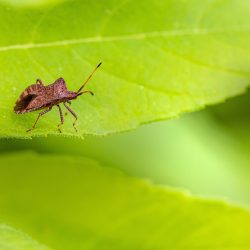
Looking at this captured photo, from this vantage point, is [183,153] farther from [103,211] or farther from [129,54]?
[129,54]

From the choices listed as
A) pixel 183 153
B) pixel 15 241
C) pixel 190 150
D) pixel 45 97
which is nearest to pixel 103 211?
pixel 45 97

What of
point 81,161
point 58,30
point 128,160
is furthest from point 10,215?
point 128,160

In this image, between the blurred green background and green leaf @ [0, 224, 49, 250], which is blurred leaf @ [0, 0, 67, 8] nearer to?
green leaf @ [0, 224, 49, 250]

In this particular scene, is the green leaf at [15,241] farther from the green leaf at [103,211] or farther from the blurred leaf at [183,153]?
the blurred leaf at [183,153]

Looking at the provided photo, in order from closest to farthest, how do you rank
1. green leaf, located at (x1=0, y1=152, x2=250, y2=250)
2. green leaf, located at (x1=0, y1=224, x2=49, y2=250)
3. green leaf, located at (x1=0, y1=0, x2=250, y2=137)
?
green leaf, located at (x1=0, y1=224, x2=49, y2=250), green leaf, located at (x1=0, y1=0, x2=250, y2=137), green leaf, located at (x1=0, y1=152, x2=250, y2=250)

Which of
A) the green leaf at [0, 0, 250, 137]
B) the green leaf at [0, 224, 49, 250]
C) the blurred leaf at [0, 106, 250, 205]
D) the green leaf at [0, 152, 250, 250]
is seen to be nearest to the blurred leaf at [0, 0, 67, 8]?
the green leaf at [0, 0, 250, 137]

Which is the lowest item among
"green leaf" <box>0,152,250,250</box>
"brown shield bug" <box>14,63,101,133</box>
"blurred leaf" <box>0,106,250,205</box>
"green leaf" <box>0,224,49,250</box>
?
"green leaf" <box>0,224,49,250</box>

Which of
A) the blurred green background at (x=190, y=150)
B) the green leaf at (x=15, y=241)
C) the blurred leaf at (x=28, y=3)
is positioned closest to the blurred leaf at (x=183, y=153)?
the blurred green background at (x=190, y=150)
